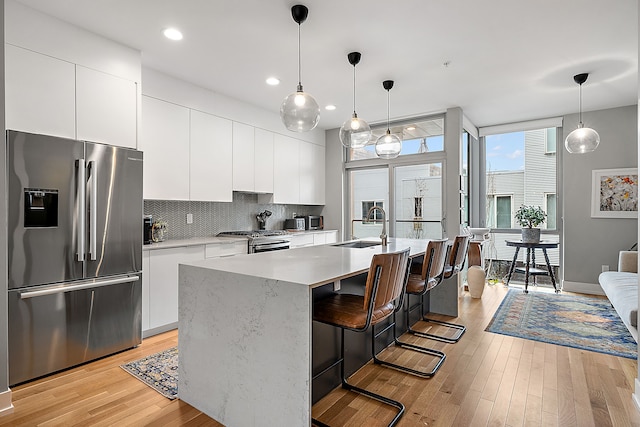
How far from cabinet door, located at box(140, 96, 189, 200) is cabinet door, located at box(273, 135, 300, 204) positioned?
150 cm

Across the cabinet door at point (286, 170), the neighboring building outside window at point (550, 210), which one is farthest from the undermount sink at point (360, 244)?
the neighboring building outside window at point (550, 210)

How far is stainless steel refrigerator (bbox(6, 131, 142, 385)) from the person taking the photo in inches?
93.5

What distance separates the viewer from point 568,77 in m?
3.77

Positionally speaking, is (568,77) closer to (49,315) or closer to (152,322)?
(152,322)

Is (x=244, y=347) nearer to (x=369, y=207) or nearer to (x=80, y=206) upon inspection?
(x=80, y=206)

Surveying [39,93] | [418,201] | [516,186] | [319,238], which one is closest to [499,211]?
[516,186]

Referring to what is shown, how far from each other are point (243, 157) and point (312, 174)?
160 cm

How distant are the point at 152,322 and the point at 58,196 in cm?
142

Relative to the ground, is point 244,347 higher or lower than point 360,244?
lower

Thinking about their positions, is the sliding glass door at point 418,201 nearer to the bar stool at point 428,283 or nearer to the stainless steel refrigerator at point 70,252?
the bar stool at point 428,283

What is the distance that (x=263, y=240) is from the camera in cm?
432

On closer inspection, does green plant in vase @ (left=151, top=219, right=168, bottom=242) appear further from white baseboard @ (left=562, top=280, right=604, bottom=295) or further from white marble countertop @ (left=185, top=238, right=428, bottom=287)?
white baseboard @ (left=562, top=280, right=604, bottom=295)

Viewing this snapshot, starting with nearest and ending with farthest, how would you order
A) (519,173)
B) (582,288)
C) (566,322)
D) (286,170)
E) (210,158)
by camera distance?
1. (566,322)
2. (210,158)
3. (582,288)
4. (286,170)
5. (519,173)

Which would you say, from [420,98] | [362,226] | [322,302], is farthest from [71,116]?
[362,226]
